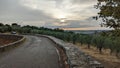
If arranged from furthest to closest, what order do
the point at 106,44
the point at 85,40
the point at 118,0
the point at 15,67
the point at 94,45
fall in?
1. the point at 85,40
2. the point at 94,45
3. the point at 106,44
4. the point at 118,0
5. the point at 15,67

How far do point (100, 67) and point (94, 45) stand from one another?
3651 cm

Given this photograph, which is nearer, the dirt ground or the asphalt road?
the asphalt road

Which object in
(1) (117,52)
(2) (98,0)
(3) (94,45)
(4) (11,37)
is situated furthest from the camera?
(4) (11,37)

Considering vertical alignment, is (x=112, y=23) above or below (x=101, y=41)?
above

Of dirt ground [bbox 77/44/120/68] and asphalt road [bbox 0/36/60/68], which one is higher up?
asphalt road [bbox 0/36/60/68]

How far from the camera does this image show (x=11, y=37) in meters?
56.8

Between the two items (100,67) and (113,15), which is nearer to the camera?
(100,67)

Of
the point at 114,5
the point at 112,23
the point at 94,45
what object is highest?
the point at 114,5

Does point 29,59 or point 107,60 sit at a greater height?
point 29,59

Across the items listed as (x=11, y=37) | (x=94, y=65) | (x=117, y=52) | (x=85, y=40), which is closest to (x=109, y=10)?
(x=94, y=65)

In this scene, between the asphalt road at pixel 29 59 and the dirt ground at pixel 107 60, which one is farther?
the dirt ground at pixel 107 60

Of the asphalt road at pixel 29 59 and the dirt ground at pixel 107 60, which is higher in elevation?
the asphalt road at pixel 29 59

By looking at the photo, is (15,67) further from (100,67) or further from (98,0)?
(98,0)

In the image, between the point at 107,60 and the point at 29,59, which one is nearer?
the point at 29,59
